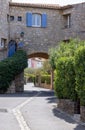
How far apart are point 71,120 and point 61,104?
3507mm

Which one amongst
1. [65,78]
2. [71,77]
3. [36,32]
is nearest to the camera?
[71,77]

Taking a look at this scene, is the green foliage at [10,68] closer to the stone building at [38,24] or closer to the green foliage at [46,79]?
the stone building at [38,24]

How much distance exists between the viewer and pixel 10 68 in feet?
112

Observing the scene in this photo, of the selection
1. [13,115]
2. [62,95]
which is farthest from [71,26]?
[13,115]

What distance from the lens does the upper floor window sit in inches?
1542

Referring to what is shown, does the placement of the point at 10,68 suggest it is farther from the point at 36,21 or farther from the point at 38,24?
the point at 36,21

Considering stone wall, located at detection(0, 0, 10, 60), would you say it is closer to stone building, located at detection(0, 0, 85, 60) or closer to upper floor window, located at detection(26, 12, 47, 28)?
stone building, located at detection(0, 0, 85, 60)

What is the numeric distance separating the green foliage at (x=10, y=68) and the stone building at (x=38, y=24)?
3.24 m

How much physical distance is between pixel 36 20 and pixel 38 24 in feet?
1.56

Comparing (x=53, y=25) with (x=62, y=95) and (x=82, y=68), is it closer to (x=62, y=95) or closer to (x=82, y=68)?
(x=62, y=95)

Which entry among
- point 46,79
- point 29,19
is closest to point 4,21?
point 29,19

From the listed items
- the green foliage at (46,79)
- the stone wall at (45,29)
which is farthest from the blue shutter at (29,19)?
the green foliage at (46,79)

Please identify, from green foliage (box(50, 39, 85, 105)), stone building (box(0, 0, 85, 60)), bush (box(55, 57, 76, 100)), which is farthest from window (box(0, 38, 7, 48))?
bush (box(55, 57, 76, 100))

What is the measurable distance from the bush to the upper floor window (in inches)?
774
